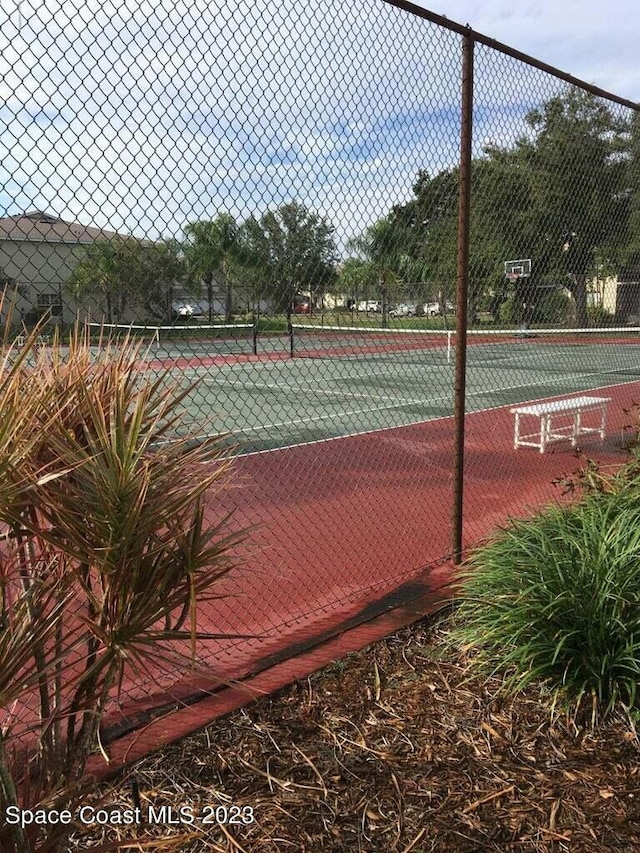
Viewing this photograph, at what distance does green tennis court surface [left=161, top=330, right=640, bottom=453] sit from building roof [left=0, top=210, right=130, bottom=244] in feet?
12.6

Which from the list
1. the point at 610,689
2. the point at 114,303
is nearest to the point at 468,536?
the point at 610,689

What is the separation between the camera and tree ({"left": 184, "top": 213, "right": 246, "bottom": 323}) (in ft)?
11.6

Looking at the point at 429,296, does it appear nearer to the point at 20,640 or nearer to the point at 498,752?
the point at 498,752

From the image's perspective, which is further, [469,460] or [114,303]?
[469,460]

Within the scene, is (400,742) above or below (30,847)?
below

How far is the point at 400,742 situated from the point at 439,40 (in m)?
3.50

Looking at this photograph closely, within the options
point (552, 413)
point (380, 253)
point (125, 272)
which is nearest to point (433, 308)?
point (552, 413)

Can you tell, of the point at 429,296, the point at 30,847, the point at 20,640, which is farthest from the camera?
the point at 429,296

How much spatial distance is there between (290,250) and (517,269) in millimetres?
4460

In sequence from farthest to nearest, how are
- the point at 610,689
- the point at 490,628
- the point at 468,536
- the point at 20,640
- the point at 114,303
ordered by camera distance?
the point at 468,536, the point at 114,303, the point at 490,628, the point at 610,689, the point at 20,640

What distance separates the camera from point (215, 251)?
3.81m

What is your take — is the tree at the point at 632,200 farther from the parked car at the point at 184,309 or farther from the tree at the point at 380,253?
the parked car at the point at 184,309

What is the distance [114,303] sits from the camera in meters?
3.77

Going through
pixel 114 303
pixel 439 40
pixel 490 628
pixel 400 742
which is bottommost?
pixel 400 742
